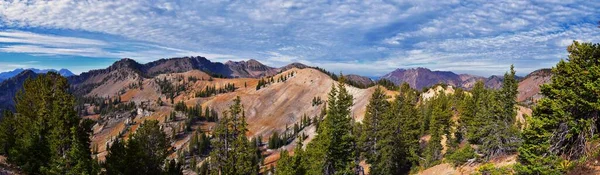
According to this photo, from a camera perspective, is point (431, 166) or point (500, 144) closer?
point (500, 144)

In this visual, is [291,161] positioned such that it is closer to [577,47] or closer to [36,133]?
[36,133]

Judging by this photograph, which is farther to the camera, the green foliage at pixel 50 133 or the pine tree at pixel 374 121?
the pine tree at pixel 374 121

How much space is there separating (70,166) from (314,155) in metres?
27.0

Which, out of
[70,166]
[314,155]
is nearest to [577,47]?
[314,155]

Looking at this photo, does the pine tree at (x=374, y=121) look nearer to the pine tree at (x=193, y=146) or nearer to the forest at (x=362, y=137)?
the forest at (x=362, y=137)

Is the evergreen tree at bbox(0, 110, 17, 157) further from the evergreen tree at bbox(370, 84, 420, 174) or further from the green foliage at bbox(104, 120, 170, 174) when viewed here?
the evergreen tree at bbox(370, 84, 420, 174)

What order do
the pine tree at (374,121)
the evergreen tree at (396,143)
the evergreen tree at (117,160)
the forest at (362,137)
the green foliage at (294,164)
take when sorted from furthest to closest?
the pine tree at (374,121), the evergreen tree at (396,143), the green foliage at (294,164), the evergreen tree at (117,160), the forest at (362,137)

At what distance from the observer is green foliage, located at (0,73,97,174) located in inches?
1302

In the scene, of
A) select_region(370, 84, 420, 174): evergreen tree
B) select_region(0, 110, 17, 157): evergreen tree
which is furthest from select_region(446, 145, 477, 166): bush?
select_region(0, 110, 17, 157): evergreen tree

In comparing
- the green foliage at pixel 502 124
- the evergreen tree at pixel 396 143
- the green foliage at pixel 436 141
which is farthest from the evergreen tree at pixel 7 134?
the green foliage at pixel 502 124

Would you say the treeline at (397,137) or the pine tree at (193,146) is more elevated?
the treeline at (397,137)

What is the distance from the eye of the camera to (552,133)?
23812 mm

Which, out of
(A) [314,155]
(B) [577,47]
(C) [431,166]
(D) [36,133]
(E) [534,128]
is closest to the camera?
(B) [577,47]

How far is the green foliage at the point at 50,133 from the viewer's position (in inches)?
1302
